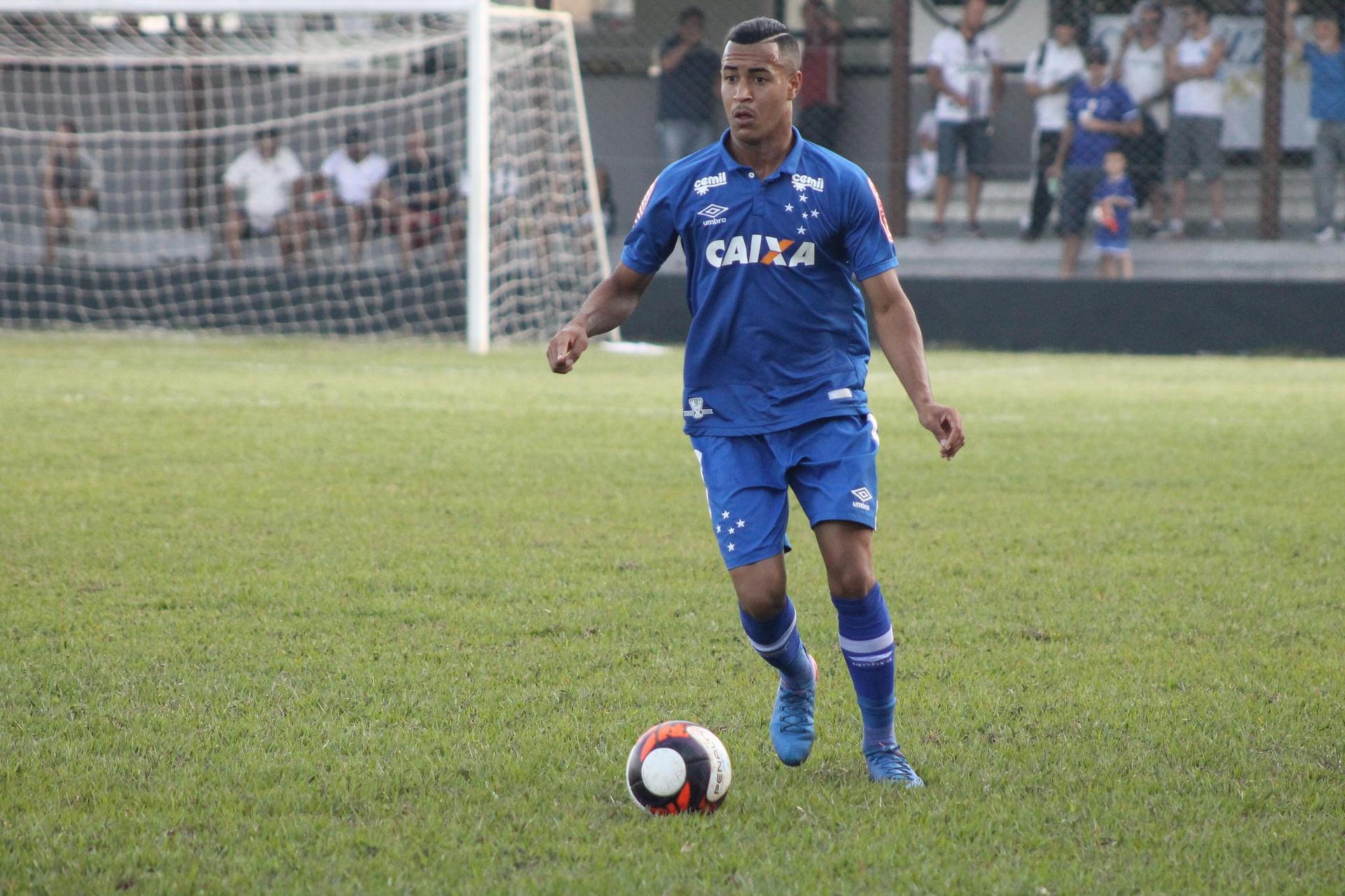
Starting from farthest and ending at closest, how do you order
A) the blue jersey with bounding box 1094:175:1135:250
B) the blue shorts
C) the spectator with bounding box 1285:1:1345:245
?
the blue jersey with bounding box 1094:175:1135:250
the spectator with bounding box 1285:1:1345:245
the blue shorts

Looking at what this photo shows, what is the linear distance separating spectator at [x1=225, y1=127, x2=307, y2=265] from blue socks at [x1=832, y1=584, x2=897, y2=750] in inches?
593

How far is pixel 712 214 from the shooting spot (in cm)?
379

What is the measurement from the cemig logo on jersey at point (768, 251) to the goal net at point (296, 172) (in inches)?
443

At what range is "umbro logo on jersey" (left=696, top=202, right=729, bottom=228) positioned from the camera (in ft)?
12.4

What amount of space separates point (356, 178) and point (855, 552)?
15722mm

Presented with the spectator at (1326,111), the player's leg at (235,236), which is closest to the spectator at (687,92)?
the player's leg at (235,236)

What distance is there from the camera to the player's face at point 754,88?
368 centimetres

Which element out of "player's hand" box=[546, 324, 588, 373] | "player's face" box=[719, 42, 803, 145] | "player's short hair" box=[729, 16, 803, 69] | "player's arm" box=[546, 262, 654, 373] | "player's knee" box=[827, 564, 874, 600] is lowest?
"player's knee" box=[827, 564, 874, 600]

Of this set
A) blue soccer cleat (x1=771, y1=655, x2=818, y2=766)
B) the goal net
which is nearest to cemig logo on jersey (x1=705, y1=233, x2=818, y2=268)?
blue soccer cleat (x1=771, y1=655, x2=818, y2=766)

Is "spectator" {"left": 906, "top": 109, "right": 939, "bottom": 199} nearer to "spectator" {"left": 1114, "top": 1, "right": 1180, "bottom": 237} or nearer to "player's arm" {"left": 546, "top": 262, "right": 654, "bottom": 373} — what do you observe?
"spectator" {"left": 1114, "top": 1, "right": 1180, "bottom": 237}

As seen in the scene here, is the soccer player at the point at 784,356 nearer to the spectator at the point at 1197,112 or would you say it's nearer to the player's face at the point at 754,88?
the player's face at the point at 754,88

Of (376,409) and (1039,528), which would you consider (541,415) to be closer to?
(376,409)

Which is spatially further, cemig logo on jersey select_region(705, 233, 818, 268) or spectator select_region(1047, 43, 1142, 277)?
spectator select_region(1047, 43, 1142, 277)

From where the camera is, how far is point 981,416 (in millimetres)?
10656
